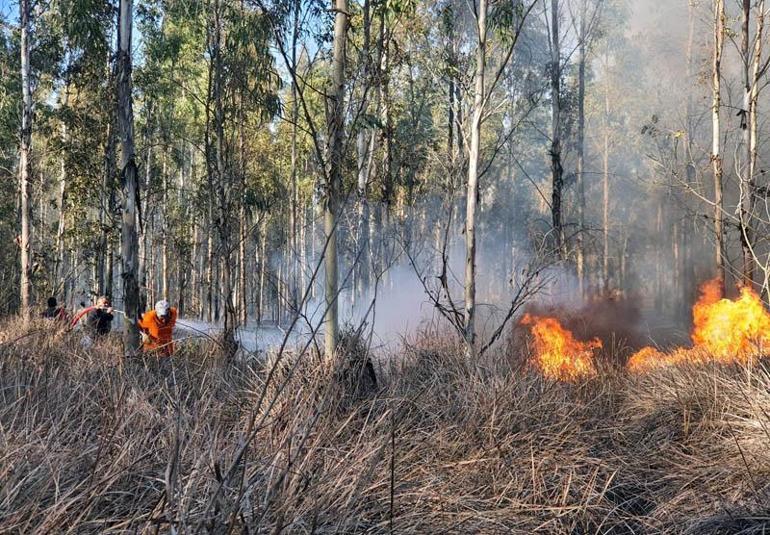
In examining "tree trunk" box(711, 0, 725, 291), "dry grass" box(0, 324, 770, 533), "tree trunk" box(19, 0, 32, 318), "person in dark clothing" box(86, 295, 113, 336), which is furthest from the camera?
"tree trunk" box(19, 0, 32, 318)

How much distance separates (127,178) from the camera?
22.9ft

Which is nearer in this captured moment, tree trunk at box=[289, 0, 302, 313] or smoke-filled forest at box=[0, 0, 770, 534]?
smoke-filled forest at box=[0, 0, 770, 534]

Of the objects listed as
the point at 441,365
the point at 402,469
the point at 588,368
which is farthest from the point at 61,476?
the point at 588,368

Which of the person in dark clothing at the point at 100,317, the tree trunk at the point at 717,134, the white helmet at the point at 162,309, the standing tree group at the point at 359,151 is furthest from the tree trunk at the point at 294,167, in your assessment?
the tree trunk at the point at 717,134

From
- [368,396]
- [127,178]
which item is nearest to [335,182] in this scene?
[368,396]

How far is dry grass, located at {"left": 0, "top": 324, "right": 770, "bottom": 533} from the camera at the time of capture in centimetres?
225

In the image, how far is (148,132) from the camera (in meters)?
20.1

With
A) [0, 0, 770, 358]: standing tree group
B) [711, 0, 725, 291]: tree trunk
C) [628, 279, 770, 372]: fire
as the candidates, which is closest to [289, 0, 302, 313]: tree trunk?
[0, 0, 770, 358]: standing tree group

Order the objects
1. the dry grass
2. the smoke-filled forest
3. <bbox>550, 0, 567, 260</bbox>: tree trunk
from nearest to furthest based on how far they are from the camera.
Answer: the dry grass, the smoke-filled forest, <bbox>550, 0, 567, 260</bbox>: tree trunk

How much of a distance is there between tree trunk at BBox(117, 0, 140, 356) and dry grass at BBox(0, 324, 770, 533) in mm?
965

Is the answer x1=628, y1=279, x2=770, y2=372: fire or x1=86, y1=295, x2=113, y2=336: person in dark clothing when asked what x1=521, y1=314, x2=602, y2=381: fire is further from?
x1=86, y1=295, x2=113, y2=336: person in dark clothing

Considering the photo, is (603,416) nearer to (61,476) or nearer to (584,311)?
(61,476)

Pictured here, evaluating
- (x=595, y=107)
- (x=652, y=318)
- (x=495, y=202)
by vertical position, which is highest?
(x=595, y=107)

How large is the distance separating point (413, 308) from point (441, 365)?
11.2 metres
